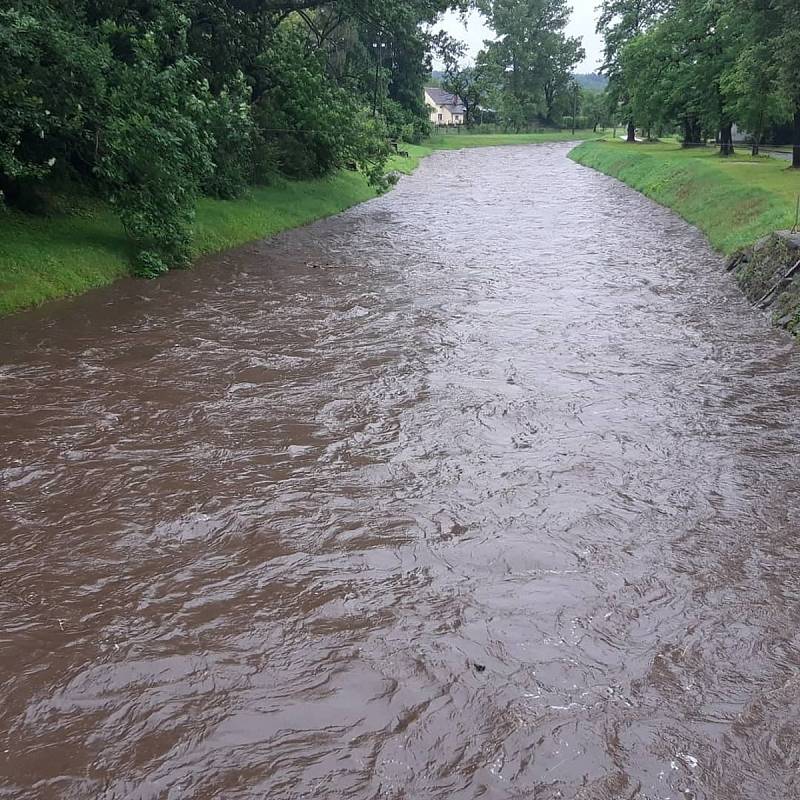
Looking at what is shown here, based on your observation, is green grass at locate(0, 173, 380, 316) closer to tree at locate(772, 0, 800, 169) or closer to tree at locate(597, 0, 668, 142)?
tree at locate(772, 0, 800, 169)

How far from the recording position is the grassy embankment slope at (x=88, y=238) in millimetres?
14484

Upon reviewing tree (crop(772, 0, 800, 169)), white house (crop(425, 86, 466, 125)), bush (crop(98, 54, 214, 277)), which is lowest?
white house (crop(425, 86, 466, 125))

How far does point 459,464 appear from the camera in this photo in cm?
813

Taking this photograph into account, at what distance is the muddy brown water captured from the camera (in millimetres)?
4555

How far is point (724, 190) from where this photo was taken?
997 inches

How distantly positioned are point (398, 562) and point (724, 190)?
23.3 meters

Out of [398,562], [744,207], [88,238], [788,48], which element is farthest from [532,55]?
[398,562]

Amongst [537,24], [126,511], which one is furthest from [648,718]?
[537,24]

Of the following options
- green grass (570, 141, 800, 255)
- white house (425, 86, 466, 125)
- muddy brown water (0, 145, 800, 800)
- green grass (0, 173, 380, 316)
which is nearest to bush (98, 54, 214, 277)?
green grass (0, 173, 380, 316)

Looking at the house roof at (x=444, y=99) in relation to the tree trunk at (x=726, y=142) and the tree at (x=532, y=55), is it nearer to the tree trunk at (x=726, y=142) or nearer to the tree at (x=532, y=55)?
the tree at (x=532, y=55)

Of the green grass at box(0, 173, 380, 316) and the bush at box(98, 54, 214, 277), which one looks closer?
the green grass at box(0, 173, 380, 316)

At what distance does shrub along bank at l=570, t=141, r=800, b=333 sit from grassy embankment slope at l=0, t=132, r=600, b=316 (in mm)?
13085

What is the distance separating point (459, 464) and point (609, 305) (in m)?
8.24

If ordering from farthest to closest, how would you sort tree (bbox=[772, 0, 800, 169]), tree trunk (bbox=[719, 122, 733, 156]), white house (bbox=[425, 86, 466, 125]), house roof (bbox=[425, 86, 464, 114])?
house roof (bbox=[425, 86, 464, 114])
white house (bbox=[425, 86, 466, 125])
tree trunk (bbox=[719, 122, 733, 156])
tree (bbox=[772, 0, 800, 169])
